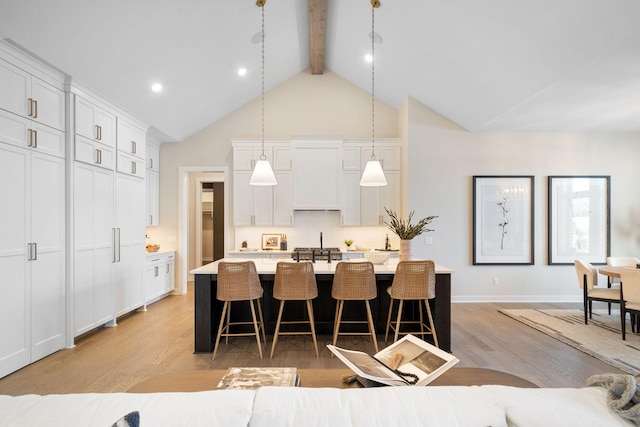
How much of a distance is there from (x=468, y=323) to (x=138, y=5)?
5049 millimetres

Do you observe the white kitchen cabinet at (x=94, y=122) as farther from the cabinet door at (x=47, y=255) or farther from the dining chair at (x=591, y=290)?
the dining chair at (x=591, y=290)

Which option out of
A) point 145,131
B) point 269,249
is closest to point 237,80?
point 145,131

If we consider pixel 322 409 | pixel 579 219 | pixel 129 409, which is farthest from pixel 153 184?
pixel 579 219

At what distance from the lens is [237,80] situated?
5.63 m

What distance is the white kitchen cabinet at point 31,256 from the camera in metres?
3.04

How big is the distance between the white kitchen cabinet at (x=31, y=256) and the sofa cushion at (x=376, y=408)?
10.4 feet

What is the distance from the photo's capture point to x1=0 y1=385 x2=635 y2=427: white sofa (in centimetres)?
90

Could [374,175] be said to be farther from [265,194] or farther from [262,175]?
[265,194]

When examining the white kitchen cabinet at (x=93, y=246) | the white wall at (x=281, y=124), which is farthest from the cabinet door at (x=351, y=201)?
the white kitchen cabinet at (x=93, y=246)

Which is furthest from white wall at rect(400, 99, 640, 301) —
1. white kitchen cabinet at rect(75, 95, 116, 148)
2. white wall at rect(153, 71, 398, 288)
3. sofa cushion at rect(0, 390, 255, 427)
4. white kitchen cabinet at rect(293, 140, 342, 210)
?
sofa cushion at rect(0, 390, 255, 427)

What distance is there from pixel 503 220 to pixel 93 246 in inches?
226

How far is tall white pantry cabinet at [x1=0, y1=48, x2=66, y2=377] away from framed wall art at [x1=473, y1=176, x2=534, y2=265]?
A: 18.1ft

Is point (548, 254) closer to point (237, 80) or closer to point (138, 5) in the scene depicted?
point (237, 80)

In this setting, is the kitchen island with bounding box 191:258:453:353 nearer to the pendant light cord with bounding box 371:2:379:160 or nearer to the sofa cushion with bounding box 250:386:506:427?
the pendant light cord with bounding box 371:2:379:160
